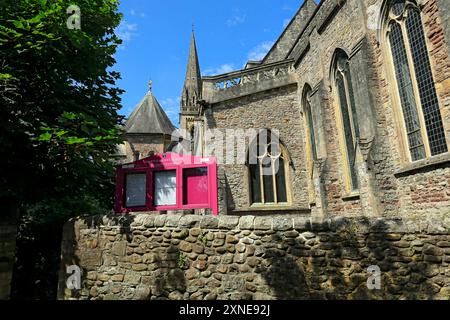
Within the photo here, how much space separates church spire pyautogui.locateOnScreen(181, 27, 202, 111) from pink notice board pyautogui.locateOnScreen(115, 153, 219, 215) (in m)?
26.2

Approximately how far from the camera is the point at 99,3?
19.9ft

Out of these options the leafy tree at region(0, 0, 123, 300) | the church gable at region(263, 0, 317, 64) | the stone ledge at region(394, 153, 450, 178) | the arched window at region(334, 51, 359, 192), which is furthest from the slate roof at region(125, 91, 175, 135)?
the stone ledge at region(394, 153, 450, 178)

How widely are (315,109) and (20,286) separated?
34.6ft

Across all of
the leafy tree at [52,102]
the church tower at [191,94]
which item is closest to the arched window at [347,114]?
the leafy tree at [52,102]

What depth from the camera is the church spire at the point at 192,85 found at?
32.1 meters

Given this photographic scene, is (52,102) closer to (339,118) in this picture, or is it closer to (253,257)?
(253,257)

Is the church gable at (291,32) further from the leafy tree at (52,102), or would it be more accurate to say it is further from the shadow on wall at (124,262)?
the shadow on wall at (124,262)

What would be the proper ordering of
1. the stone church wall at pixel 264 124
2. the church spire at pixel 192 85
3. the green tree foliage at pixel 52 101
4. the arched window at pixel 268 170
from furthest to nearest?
the church spire at pixel 192 85 < the arched window at pixel 268 170 < the stone church wall at pixel 264 124 < the green tree foliage at pixel 52 101

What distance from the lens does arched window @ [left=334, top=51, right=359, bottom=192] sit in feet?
28.5

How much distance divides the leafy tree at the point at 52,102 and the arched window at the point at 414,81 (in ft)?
23.6

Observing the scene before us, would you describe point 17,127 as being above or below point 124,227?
above

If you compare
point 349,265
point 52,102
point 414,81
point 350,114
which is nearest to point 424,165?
point 414,81

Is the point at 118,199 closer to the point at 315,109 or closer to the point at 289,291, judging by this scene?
the point at 289,291
